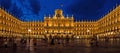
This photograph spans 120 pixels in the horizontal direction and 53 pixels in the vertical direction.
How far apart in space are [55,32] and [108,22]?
44.4 meters

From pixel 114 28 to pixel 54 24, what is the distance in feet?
186

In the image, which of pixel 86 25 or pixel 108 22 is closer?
pixel 108 22

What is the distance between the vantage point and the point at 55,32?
131m

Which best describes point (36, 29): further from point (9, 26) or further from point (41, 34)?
point (9, 26)

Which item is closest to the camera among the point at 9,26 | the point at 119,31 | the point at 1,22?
the point at 119,31

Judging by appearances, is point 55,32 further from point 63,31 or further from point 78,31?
point 78,31

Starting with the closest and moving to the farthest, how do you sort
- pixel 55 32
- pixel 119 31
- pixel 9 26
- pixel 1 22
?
pixel 119 31, pixel 1 22, pixel 9 26, pixel 55 32

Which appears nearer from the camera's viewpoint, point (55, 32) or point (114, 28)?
point (114, 28)

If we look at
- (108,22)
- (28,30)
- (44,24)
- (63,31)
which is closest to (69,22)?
(63,31)

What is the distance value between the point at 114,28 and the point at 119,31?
8.39 metres

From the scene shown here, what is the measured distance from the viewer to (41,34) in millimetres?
136750

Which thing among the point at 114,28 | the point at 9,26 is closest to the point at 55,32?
the point at 9,26

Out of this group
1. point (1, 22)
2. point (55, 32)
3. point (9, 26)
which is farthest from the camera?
point (55, 32)

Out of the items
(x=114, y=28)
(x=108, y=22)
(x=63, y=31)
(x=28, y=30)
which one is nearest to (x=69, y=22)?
(x=63, y=31)
